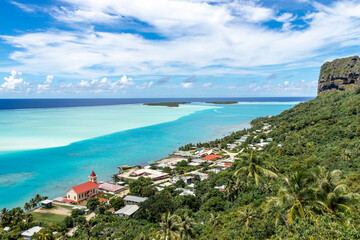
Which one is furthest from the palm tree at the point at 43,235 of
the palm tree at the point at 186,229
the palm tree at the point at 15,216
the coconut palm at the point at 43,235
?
the palm tree at the point at 186,229

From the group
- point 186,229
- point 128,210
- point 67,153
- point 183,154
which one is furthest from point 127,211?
point 67,153

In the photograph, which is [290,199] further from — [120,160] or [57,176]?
[120,160]

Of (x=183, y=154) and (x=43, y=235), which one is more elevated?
(x=43, y=235)

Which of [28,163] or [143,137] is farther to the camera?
[143,137]

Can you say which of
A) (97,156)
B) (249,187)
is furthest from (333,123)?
(97,156)

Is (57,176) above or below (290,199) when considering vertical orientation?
below

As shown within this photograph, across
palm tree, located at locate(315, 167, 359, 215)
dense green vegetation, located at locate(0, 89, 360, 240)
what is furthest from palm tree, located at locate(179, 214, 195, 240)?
palm tree, located at locate(315, 167, 359, 215)

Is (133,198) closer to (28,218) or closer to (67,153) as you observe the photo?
(28,218)
